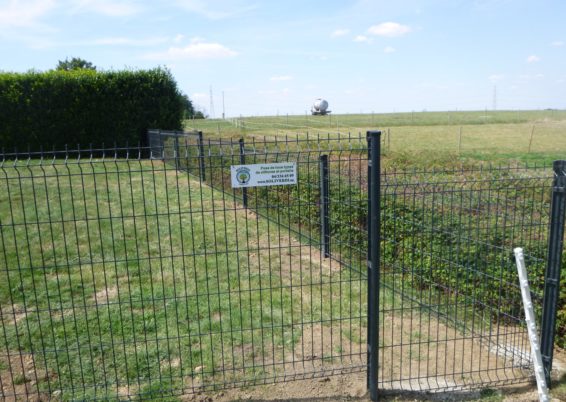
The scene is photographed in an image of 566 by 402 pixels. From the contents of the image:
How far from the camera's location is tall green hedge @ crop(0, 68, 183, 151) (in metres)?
18.6

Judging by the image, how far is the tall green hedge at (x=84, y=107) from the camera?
1858 centimetres

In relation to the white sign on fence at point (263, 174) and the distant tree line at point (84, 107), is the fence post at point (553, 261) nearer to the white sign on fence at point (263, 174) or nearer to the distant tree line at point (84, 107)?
the white sign on fence at point (263, 174)

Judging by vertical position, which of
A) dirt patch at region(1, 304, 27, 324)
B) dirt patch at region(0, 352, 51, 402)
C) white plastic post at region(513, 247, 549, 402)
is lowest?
dirt patch at region(0, 352, 51, 402)

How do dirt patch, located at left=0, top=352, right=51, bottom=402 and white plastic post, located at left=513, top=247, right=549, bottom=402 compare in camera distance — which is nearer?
white plastic post, located at left=513, top=247, right=549, bottom=402

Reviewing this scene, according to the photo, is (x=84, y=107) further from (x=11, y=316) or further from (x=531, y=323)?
(x=531, y=323)

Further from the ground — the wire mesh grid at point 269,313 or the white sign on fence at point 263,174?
the white sign on fence at point 263,174

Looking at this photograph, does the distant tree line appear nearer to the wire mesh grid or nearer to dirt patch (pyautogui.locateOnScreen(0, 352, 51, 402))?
the wire mesh grid

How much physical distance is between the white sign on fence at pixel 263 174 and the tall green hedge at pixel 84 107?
1690 cm

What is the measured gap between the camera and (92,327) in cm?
466

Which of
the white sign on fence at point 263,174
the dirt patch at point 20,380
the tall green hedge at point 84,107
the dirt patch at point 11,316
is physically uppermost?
the tall green hedge at point 84,107

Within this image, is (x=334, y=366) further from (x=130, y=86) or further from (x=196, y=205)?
(x=130, y=86)

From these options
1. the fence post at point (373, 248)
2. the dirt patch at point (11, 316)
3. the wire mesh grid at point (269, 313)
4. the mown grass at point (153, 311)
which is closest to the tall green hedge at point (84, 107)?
the mown grass at point (153, 311)

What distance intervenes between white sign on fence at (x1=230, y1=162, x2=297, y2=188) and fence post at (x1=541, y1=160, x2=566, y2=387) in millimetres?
1937

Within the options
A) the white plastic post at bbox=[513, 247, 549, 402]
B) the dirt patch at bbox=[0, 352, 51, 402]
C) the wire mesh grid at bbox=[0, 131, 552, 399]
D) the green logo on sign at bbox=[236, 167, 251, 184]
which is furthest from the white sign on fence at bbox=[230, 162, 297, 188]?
the dirt patch at bbox=[0, 352, 51, 402]
